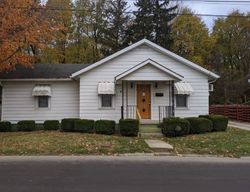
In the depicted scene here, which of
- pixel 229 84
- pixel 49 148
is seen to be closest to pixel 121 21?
pixel 229 84

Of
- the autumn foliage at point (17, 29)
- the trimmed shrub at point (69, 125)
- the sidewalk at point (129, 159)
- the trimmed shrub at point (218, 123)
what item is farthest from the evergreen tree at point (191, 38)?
the sidewalk at point (129, 159)

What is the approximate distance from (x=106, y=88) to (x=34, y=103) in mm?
5136

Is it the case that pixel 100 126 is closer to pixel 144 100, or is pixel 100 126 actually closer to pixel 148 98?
pixel 144 100

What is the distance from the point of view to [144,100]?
29.4 m

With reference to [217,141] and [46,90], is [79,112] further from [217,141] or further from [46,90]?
[217,141]

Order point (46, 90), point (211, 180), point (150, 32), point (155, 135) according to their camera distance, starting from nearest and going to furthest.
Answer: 1. point (211, 180)
2. point (155, 135)
3. point (46, 90)
4. point (150, 32)

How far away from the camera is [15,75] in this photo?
30156mm

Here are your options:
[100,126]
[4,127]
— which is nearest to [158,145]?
[100,126]

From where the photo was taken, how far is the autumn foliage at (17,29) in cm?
2438

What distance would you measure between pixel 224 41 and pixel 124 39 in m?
19.8

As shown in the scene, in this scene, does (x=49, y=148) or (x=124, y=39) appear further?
(x=124, y=39)

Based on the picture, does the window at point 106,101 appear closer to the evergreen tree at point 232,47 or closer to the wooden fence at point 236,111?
the wooden fence at point 236,111

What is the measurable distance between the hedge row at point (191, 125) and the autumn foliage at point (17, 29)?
9114 millimetres

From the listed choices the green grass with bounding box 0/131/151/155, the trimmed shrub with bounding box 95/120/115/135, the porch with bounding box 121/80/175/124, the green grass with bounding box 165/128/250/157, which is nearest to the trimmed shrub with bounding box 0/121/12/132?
the green grass with bounding box 0/131/151/155
